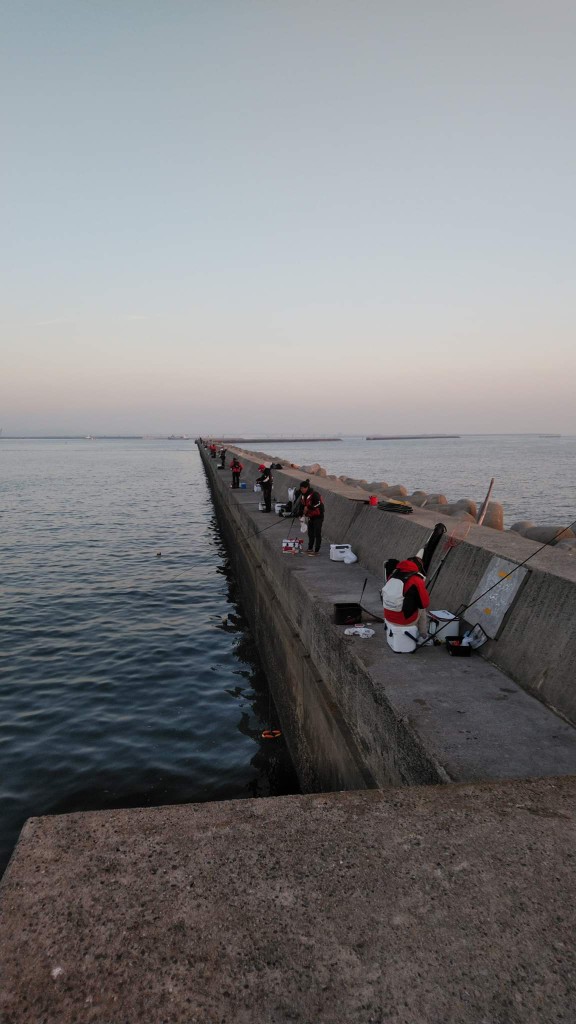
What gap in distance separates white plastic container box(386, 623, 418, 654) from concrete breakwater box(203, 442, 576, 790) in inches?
4.7

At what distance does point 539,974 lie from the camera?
2275 millimetres

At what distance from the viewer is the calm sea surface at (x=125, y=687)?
7516 mm

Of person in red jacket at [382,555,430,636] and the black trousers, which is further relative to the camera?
the black trousers

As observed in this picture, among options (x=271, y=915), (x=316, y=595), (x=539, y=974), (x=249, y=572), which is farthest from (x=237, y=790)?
(x=249, y=572)

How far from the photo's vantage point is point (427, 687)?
215 inches

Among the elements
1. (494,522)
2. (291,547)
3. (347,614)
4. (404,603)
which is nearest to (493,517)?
(494,522)

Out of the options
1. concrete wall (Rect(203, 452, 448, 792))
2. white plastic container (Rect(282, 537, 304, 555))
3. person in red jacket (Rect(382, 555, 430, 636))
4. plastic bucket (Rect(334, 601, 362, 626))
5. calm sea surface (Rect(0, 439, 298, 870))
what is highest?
person in red jacket (Rect(382, 555, 430, 636))

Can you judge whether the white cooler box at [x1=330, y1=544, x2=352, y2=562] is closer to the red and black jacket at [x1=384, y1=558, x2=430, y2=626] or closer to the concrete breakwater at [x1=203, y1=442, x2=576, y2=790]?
the concrete breakwater at [x1=203, y1=442, x2=576, y2=790]

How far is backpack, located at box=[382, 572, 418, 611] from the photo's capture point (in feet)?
20.2

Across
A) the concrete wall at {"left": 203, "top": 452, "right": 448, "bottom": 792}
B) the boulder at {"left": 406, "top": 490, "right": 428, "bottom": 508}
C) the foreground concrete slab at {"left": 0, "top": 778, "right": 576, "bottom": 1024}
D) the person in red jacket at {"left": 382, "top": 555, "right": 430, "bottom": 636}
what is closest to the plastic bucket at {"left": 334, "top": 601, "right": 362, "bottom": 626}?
the concrete wall at {"left": 203, "top": 452, "right": 448, "bottom": 792}

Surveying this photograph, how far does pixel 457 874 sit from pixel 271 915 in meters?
0.89

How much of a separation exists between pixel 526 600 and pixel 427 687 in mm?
1445

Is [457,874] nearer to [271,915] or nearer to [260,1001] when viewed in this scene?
[271,915]

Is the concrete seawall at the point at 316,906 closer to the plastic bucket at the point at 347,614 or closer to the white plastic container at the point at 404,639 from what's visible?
the white plastic container at the point at 404,639
